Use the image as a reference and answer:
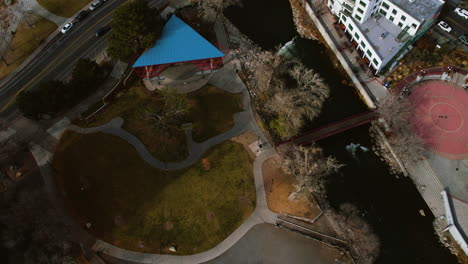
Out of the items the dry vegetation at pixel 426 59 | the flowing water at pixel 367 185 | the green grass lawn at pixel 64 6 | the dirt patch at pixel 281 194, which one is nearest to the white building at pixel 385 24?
the dry vegetation at pixel 426 59

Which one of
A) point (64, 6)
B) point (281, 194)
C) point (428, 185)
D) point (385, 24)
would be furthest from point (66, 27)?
point (428, 185)

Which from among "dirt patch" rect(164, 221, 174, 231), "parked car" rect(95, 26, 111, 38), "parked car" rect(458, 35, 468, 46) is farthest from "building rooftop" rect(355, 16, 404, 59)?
"parked car" rect(95, 26, 111, 38)

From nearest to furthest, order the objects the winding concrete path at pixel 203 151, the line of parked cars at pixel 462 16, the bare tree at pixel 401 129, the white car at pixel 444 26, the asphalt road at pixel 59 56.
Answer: the winding concrete path at pixel 203 151
the bare tree at pixel 401 129
the asphalt road at pixel 59 56
the line of parked cars at pixel 462 16
the white car at pixel 444 26

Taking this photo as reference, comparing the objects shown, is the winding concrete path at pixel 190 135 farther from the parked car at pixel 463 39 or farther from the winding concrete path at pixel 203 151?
the parked car at pixel 463 39

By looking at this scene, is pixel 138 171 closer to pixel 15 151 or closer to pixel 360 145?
pixel 15 151

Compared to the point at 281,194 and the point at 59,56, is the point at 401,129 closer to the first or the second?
the point at 281,194
